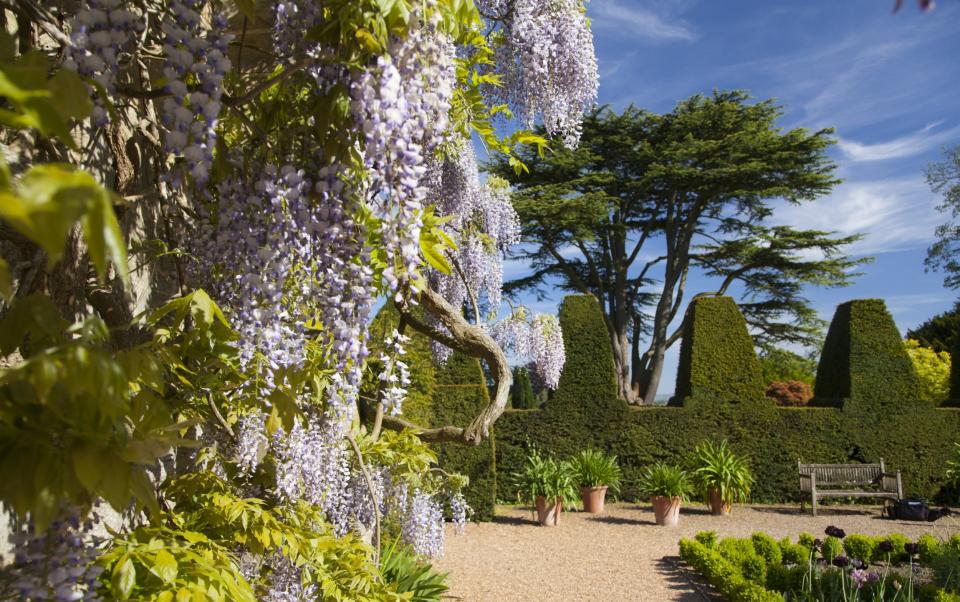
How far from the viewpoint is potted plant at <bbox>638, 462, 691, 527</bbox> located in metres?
9.16

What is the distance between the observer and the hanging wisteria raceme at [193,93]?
65.1 inches

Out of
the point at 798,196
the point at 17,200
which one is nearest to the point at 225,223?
the point at 17,200

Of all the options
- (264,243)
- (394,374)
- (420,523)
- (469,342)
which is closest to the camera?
(264,243)

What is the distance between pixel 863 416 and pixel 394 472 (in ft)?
31.1

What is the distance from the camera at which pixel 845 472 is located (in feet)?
33.9

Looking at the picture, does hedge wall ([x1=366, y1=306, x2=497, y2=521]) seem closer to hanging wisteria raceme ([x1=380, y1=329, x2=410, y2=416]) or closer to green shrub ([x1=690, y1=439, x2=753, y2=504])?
green shrub ([x1=690, y1=439, x2=753, y2=504])

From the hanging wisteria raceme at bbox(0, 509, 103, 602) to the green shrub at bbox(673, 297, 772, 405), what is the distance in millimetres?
10511

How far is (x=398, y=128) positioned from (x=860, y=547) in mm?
6419

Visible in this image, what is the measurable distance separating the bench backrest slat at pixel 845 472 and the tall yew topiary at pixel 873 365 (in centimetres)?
116

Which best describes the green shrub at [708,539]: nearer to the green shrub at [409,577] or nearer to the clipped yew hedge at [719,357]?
the green shrub at [409,577]

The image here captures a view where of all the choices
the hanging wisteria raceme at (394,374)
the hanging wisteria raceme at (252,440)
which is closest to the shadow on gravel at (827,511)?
the hanging wisteria raceme at (394,374)

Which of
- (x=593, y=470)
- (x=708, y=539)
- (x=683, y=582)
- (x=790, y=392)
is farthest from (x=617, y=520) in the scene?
(x=790, y=392)

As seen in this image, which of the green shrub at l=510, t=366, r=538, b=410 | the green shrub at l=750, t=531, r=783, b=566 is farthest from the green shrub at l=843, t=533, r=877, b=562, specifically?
the green shrub at l=510, t=366, r=538, b=410

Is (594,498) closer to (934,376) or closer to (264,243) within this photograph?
(264,243)
